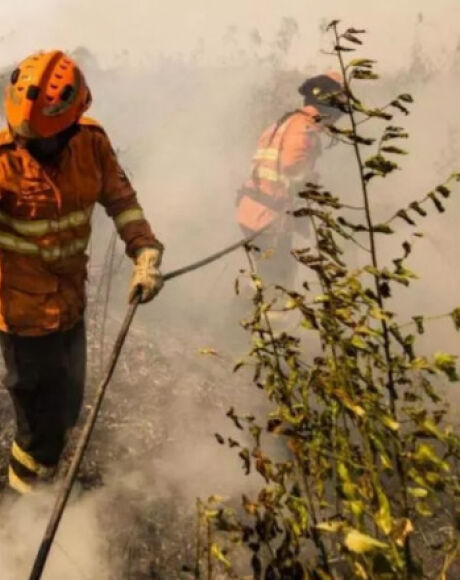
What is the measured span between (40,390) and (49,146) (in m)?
1.15

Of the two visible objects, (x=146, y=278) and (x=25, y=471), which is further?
(x=25, y=471)

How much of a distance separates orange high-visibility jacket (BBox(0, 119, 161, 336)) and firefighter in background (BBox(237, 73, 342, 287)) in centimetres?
206

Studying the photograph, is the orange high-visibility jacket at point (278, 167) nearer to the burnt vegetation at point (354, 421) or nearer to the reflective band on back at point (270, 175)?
the reflective band on back at point (270, 175)

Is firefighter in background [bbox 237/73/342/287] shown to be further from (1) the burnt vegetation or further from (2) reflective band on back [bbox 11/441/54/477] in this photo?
(1) the burnt vegetation

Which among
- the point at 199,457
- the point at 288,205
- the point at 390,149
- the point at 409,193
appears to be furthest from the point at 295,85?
the point at 390,149

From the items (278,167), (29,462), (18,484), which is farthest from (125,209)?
(278,167)

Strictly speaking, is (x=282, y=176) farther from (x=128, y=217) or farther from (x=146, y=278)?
(x=146, y=278)

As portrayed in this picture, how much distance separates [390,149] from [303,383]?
0.55 m

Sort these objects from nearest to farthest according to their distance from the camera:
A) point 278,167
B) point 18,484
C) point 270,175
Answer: point 18,484, point 278,167, point 270,175

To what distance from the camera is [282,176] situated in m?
5.13

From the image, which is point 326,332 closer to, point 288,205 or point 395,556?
point 395,556

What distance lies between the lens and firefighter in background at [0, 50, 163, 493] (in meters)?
2.68

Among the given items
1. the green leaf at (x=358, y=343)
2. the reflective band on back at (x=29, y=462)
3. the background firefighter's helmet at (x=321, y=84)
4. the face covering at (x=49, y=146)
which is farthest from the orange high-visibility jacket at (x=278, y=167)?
the green leaf at (x=358, y=343)

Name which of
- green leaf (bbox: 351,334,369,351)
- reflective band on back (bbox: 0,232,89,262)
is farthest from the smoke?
green leaf (bbox: 351,334,369,351)
